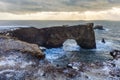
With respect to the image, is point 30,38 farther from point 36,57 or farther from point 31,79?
point 31,79

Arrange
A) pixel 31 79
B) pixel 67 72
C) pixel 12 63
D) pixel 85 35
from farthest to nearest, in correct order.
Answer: pixel 85 35, pixel 12 63, pixel 67 72, pixel 31 79

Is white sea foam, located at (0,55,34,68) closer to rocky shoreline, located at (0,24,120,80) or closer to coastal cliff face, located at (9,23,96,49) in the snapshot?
rocky shoreline, located at (0,24,120,80)

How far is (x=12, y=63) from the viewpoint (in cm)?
2872

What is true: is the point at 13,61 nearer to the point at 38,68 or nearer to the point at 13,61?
the point at 13,61

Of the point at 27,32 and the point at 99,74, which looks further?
the point at 27,32

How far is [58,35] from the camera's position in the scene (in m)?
65.4

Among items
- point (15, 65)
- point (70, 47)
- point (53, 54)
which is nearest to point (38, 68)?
point (15, 65)

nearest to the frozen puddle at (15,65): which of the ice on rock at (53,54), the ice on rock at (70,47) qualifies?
the ice on rock at (53,54)

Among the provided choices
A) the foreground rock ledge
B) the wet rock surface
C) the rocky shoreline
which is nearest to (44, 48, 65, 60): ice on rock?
the foreground rock ledge

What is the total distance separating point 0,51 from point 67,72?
34.7 ft

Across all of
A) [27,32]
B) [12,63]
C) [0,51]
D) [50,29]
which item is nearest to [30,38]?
[27,32]

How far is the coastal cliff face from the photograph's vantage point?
63.3 metres

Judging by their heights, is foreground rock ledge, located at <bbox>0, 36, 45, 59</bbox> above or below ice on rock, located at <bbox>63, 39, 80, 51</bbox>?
above

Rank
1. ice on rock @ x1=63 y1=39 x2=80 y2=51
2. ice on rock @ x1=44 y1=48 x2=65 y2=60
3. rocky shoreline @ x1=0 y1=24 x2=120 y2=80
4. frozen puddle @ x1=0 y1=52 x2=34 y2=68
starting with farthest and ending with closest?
1. ice on rock @ x1=63 y1=39 x2=80 y2=51
2. ice on rock @ x1=44 y1=48 x2=65 y2=60
3. frozen puddle @ x1=0 y1=52 x2=34 y2=68
4. rocky shoreline @ x1=0 y1=24 x2=120 y2=80
